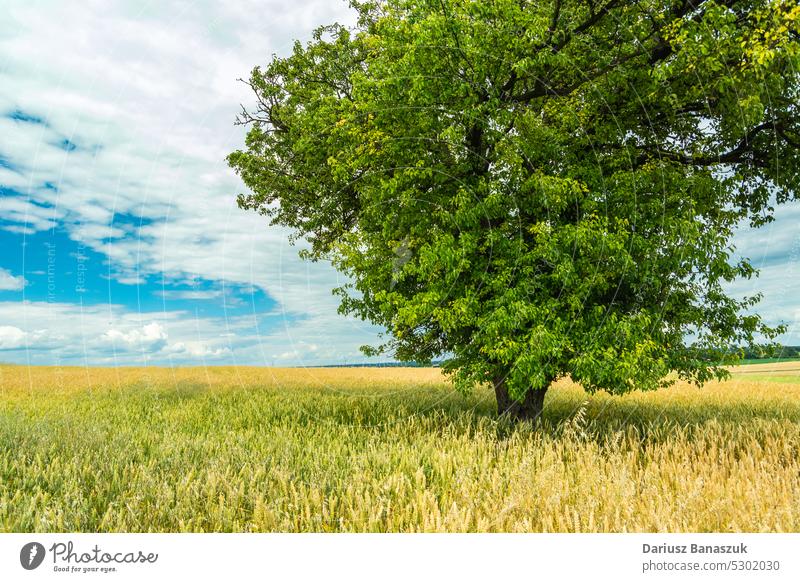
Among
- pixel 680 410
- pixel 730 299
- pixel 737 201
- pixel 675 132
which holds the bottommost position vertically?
pixel 680 410

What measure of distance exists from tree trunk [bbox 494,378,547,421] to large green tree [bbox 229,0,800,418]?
6cm

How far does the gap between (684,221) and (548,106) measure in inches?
170

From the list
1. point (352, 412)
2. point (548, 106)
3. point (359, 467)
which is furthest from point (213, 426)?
point (548, 106)

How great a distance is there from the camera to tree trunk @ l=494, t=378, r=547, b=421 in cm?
1261

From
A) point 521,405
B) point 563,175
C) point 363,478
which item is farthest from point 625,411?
point 363,478

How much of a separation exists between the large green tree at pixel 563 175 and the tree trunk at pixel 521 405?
0.18 ft

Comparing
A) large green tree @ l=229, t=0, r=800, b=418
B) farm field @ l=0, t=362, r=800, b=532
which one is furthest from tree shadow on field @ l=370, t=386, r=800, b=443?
large green tree @ l=229, t=0, r=800, b=418

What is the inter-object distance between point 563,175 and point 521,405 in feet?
19.8

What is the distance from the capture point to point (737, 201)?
13.1 metres

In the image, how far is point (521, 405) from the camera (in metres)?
12.9

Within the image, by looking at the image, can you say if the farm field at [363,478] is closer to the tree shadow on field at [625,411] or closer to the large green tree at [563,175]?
the tree shadow on field at [625,411]

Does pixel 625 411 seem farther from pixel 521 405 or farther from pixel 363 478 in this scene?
pixel 363 478
